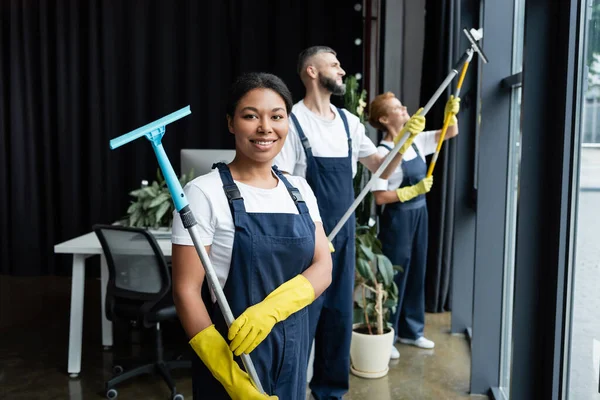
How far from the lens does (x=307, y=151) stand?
2727 mm

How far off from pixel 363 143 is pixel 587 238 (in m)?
1.28

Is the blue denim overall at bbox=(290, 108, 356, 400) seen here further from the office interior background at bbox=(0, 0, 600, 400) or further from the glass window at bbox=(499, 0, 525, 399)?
the glass window at bbox=(499, 0, 525, 399)

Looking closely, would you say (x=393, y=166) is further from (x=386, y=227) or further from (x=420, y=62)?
(x=420, y=62)

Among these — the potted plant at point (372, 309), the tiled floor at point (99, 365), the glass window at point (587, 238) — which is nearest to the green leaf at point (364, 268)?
the potted plant at point (372, 309)

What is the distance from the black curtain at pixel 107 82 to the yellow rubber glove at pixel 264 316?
14.0ft

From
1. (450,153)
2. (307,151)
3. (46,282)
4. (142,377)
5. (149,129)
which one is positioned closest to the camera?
(149,129)

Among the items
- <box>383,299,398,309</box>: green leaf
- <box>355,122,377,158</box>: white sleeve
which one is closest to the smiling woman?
<box>355,122,377,158</box>: white sleeve

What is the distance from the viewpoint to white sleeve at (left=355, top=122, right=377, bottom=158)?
2924mm

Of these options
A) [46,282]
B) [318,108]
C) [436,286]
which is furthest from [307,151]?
[46,282]

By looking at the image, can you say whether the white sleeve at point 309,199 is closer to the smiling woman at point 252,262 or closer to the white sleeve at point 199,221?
the smiling woman at point 252,262

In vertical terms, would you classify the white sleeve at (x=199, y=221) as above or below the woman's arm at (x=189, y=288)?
above

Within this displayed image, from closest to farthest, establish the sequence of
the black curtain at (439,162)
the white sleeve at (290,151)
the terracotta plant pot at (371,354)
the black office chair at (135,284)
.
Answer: the white sleeve at (290,151), the black office chair at (135,284), the terracotta plant pot at (371,354), the black curtain at (439,162)

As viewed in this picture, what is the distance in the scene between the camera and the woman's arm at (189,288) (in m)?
1.54

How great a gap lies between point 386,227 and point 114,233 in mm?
1462
